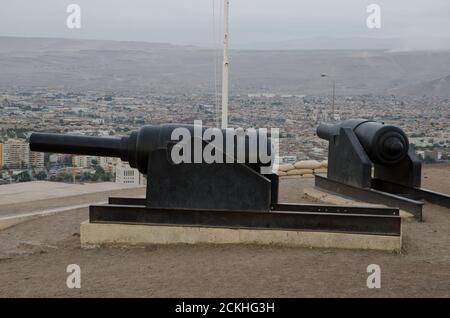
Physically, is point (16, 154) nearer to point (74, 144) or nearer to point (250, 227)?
point (74, 144)

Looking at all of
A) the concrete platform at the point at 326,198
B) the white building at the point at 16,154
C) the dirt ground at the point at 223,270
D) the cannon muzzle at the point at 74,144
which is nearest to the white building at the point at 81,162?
the white building at the point at 16,154

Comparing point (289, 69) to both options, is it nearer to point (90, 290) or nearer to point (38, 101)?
point (38, 101)

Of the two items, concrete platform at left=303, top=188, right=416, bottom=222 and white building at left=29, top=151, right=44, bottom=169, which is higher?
concrete platform at left=303, top=188, right=416, bottom=222

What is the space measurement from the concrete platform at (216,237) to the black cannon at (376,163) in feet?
10.2

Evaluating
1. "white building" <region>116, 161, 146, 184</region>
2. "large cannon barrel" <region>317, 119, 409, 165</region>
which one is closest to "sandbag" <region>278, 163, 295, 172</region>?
"white building" <region>116, 161, 146, 184</region>

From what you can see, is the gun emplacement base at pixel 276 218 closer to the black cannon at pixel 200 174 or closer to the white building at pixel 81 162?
the black cannon at pixel 200 174

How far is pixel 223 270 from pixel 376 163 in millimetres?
5584

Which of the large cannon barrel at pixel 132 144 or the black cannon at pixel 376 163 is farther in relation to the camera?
the black cannon at pixel 376 163

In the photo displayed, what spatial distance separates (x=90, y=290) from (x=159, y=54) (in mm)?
106833

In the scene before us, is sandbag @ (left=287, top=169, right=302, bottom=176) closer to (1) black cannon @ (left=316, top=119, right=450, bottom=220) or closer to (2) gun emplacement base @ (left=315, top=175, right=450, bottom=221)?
(2) gun emplacement base @ (left=315, top=175, right=450, bottom=221)

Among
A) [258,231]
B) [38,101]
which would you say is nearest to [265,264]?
[258,231]

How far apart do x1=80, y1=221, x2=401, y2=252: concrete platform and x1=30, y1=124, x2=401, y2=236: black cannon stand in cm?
8

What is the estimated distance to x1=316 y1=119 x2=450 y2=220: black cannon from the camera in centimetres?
1110

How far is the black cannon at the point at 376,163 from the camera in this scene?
11102 mm
